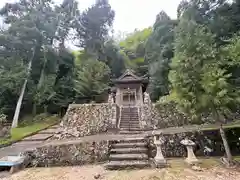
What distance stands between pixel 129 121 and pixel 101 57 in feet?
44.9

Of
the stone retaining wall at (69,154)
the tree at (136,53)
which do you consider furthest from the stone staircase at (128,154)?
the tree at (136,53)

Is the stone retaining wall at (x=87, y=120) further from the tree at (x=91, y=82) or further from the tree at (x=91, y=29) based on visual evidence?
the tree at (x=91, y=29)

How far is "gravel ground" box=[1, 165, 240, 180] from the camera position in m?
4.67

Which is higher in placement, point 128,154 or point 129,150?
point 129,150

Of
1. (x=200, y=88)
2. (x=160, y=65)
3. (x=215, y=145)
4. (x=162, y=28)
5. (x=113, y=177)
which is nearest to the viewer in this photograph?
(x=113, y=177)

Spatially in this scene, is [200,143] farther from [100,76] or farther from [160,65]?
[100,76]

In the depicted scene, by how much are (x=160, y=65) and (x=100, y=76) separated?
6.44 metres

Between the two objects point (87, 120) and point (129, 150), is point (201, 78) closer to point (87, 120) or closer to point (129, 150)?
point (129, 150)

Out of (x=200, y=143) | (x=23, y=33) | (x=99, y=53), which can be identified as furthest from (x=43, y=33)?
(x=200, y=143)

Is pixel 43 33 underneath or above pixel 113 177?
above

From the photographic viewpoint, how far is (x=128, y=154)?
6344 millimetres

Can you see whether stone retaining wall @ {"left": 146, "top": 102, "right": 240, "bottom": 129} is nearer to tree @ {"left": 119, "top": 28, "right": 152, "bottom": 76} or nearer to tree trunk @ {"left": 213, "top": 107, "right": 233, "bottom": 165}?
tree trunk @ {"left": 213, "top": 107, "right": 233, "bottom": 165}

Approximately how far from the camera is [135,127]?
1009 cm

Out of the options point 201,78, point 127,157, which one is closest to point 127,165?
point 127,157
